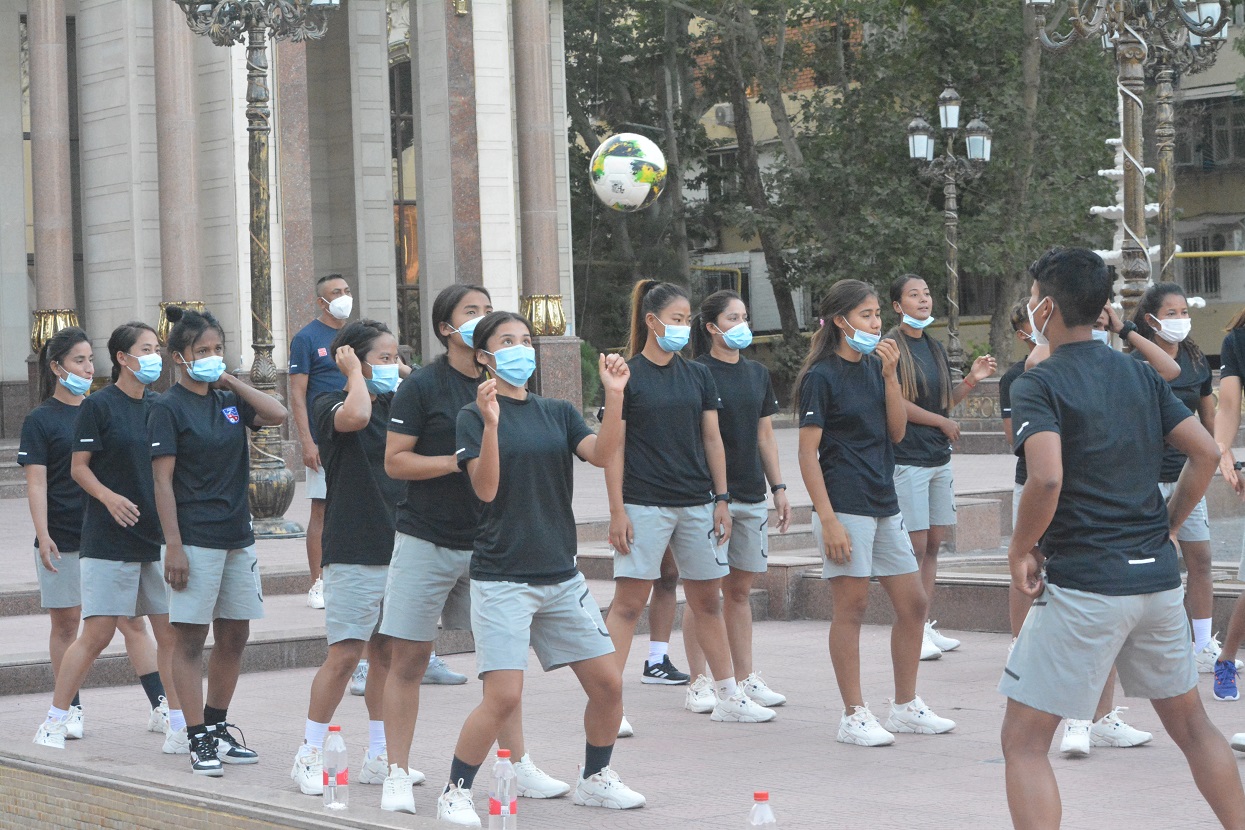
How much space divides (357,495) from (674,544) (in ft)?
6.06

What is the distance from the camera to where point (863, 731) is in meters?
7.80

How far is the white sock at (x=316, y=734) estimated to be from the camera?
6941 mm

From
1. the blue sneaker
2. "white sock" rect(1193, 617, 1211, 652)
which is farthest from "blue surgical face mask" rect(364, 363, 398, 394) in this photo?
"white sock" rect(1193, 617, 1211, 652)

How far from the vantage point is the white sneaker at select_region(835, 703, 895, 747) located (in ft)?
25.5

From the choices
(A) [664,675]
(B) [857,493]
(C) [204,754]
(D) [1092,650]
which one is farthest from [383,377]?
(D) [1092,650]

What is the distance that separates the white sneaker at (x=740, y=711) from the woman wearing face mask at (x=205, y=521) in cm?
228

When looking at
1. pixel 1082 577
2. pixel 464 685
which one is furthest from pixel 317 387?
pixel 1082 577

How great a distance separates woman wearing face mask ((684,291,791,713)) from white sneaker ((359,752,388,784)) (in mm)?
2121

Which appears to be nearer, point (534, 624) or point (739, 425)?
point (534, 624)

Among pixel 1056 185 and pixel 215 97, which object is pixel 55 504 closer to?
pixel 215 97

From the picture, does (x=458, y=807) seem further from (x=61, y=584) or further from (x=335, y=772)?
(x=61, y=584)

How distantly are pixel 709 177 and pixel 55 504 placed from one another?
3973cm

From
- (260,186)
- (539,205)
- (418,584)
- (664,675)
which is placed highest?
(539,205)

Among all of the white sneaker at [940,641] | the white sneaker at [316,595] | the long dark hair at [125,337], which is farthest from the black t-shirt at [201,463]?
the white sneaker at [940,641]
